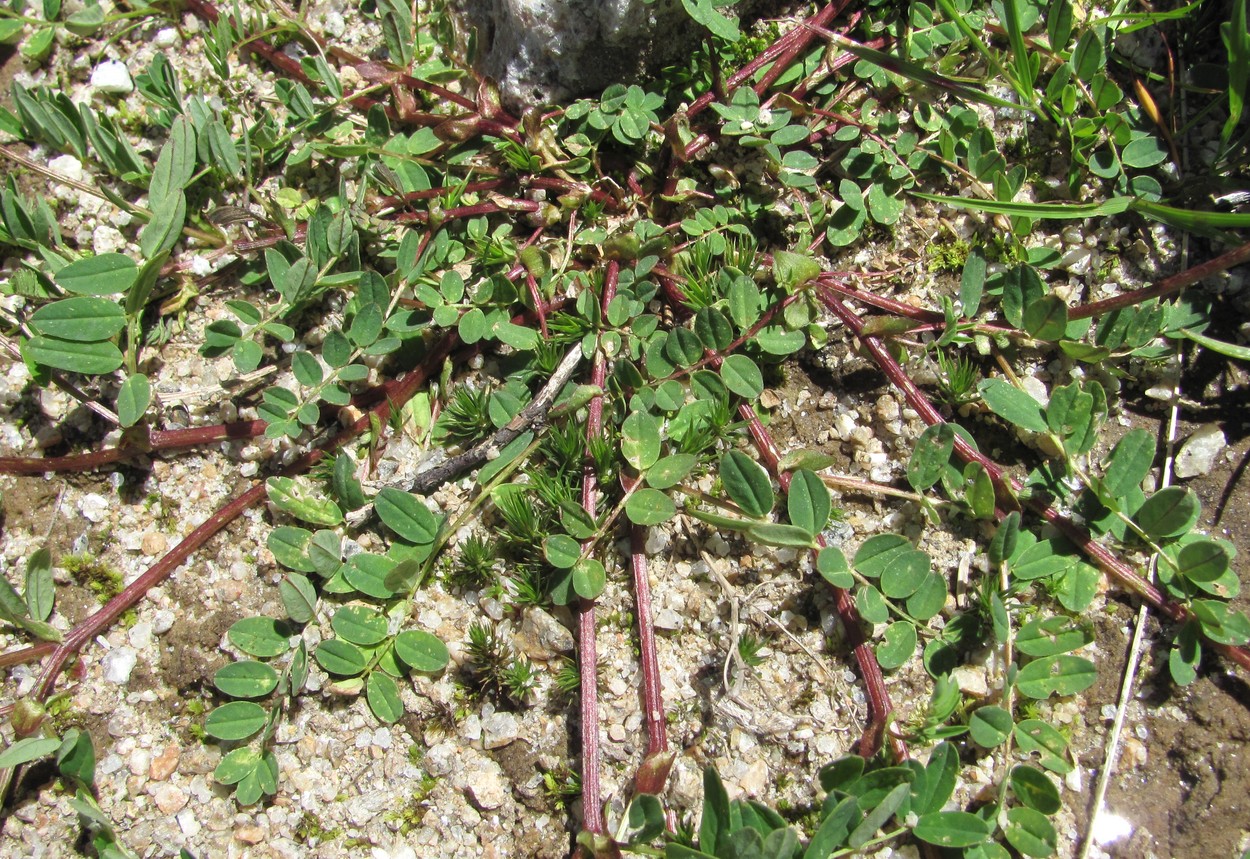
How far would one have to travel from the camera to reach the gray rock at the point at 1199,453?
2762mm

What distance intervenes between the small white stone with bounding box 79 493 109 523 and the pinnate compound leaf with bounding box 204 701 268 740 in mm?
933

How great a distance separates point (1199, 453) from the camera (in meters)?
2.76

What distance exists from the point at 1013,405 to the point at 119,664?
2.98m

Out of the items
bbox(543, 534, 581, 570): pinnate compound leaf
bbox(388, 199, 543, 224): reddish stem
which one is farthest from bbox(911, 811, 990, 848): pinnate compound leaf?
bbox(388, 199, 543, 224): reddish stem

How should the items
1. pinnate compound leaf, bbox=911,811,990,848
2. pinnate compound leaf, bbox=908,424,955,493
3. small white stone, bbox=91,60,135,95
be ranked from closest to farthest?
1. pinnate compound leaf, bbox=911,811,990,848
2. pinnate compound leaf, bbox=908,424,955,493
3. small white stone, bbox=91,60,135,95

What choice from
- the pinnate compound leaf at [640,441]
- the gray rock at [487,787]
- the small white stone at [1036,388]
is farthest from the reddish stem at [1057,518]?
the gray rock at [487,787]

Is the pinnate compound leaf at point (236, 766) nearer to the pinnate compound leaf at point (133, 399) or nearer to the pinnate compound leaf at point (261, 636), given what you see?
the pinnate compound leaf at point (261, 636)

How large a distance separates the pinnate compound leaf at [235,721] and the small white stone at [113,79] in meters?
2.58

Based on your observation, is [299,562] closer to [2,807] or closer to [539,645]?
[539,645]

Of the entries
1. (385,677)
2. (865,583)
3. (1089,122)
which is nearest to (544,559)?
(385,677)

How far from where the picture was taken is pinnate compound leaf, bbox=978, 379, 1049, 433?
264 cm

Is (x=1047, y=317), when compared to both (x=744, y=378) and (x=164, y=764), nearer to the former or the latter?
(x=744, y=378)

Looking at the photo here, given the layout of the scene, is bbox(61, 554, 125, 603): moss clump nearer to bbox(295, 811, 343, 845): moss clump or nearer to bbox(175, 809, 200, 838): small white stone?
bbox(175, 809, 200, 838): small white stone

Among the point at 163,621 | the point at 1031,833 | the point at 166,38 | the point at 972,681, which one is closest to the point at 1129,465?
the point at 972,681
